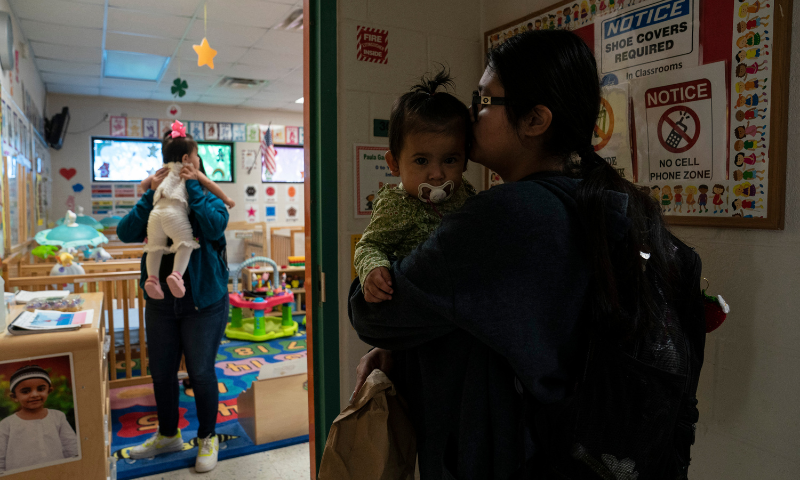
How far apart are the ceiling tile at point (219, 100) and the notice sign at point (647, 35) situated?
270 inches

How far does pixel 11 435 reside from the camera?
6.01 feet

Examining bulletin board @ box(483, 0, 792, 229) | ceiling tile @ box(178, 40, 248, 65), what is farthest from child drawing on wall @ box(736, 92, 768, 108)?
ceiling tile @ box(178, 40, 248, 65)

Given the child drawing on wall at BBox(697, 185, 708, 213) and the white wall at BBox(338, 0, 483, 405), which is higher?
the white wall at BBox(338, 0, 483, 405)

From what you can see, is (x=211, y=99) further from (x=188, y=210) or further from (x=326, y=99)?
(x=326, y=99)

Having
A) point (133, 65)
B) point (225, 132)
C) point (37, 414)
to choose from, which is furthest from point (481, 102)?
point (225, 132)

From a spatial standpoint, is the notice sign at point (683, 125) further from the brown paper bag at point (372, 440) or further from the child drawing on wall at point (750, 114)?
the brown paper bag at point (372, 440)

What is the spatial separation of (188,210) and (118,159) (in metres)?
5.83

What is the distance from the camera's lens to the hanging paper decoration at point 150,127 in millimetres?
7387

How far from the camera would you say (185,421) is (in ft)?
10.3

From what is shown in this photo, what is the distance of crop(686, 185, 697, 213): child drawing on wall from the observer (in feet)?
3.98

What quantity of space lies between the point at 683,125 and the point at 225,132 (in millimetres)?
7686

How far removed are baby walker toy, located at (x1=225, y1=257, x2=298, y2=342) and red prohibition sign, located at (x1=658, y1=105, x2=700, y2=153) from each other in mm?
4331

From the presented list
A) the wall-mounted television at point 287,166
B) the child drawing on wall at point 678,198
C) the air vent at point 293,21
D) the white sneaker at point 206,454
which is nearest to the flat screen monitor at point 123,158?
the wall-mounted television at point 287,166

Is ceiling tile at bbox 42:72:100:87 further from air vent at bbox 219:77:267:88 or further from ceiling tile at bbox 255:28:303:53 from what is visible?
ceiling tile at bbox 255:28:303:53
